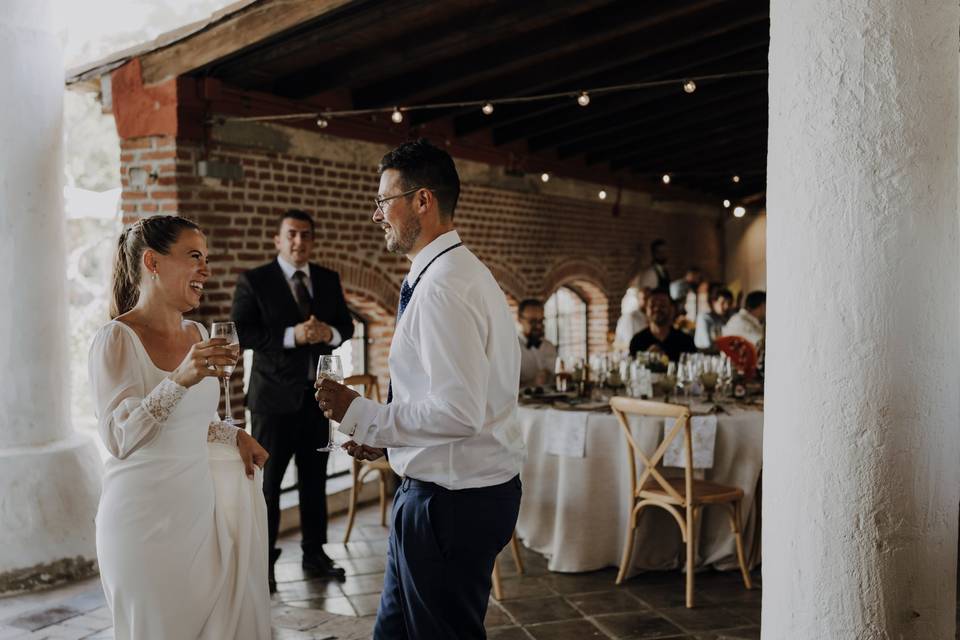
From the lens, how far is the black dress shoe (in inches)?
197

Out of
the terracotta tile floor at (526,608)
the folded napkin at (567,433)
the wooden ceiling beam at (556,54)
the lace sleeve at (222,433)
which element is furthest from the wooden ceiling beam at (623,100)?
the lace sleeve at (222,433)

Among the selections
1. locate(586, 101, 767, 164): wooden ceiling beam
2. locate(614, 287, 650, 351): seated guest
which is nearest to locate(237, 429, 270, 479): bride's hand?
locate(614, 287, 650, 351): seated guest

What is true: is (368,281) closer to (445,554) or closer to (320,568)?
(320,568)

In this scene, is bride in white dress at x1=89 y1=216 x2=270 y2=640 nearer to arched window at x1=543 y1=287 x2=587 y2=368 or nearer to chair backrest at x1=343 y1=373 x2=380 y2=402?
chair backrest at x1=343 y1=373 x2=380 y2=402

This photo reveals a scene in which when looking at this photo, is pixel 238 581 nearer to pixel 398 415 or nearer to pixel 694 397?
pixel 398 415

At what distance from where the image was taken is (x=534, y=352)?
6.64 meters

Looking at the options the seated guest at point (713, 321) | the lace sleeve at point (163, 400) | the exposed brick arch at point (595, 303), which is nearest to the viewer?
the lace sleeve at point (163, 400)

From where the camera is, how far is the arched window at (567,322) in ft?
35.7

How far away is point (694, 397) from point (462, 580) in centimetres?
357

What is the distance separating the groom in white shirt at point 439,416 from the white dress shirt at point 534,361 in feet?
13.1

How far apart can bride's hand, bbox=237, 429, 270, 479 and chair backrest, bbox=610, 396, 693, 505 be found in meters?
2.29

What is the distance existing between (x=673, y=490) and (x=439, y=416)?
2837 millimetres

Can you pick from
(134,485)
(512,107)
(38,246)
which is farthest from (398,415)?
(512,107)

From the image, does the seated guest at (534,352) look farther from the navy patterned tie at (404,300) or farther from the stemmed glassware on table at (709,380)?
the navy patterned tie at (404,300)
